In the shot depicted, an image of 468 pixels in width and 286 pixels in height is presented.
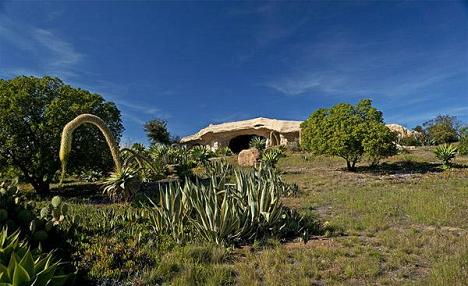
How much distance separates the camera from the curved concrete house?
50781mm

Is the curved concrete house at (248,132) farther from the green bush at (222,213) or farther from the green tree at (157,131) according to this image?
the green bush at (222,213)

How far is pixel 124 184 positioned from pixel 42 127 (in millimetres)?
6732

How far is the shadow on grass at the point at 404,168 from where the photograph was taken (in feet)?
75.2

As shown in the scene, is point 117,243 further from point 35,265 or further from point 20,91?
point 20,91

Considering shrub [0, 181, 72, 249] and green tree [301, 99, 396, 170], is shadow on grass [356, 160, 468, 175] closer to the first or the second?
green tree [301, 99, 396, 170]

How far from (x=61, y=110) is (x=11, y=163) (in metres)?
3.27

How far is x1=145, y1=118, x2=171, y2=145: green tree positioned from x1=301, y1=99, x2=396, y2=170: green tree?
103 feet

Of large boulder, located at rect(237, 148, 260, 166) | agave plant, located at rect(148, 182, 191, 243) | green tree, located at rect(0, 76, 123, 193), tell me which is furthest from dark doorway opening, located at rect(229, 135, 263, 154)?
agave plant, located at rect(148, 182, 191, 243)

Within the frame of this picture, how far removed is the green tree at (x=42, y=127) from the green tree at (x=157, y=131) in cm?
3518

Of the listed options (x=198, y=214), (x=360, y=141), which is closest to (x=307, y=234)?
(x=198, y=214)

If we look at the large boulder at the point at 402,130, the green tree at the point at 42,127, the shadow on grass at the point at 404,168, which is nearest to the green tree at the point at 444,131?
the large boulder at the point at 402,130

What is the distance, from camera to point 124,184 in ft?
40.4

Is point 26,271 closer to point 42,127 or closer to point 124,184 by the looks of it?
point 124,184

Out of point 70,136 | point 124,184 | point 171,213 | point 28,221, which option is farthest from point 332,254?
point 124,184
